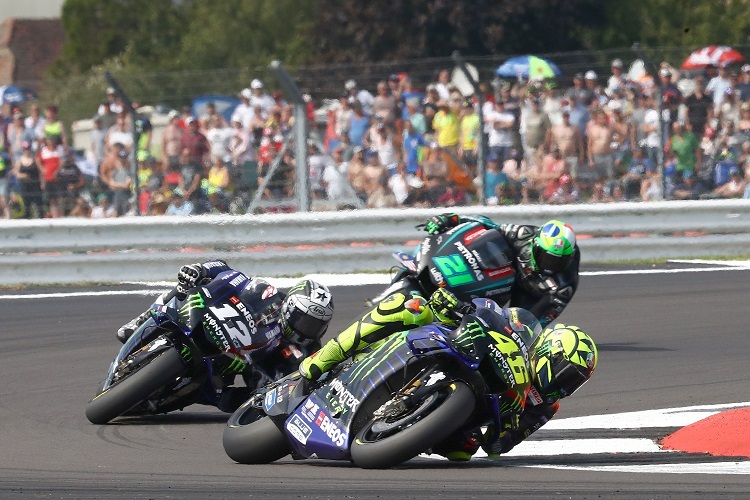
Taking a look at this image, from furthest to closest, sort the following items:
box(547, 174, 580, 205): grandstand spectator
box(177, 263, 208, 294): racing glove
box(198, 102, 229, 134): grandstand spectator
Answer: box(198, 102, 229, 134): grandstand spectator, box(547, 174, 580, 205): grandstand spectator, box(177, 263, 208, 294): racing glove

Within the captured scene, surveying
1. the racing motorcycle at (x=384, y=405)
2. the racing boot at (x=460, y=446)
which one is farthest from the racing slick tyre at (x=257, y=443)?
the racing boot at (x=460, y=446)

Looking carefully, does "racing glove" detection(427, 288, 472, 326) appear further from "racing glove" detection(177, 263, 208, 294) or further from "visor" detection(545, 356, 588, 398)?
"racing glove" detection(177, 263, 208, 294)

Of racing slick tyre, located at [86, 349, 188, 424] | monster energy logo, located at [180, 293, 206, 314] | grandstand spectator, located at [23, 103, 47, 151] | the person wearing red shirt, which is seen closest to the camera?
racing slick tyre, located at [86, 349, 188, 424]

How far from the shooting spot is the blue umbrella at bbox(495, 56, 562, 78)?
16.2 meters

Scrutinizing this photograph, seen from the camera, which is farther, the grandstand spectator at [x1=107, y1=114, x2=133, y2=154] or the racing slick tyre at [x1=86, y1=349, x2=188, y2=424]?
the grandstand spectator at [x1=107, y1=114, x2=133, y2=154]

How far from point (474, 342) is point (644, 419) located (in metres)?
1.92

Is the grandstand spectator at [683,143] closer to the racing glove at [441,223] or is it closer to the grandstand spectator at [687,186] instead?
the grandstand spectator at [687,186]

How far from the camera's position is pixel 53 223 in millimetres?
15680

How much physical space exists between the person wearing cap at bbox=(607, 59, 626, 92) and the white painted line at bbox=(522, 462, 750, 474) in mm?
9644

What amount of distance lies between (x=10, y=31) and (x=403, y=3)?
33602 millimetres

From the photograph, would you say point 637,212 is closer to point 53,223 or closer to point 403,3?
point 53,223

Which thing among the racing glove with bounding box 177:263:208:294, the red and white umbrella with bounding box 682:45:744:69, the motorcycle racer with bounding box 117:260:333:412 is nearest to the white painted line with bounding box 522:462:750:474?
the motorcycle racer with bounding box 117:260:333:412

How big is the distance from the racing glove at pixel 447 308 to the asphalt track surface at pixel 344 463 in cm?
69

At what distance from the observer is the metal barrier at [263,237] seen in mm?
15609
